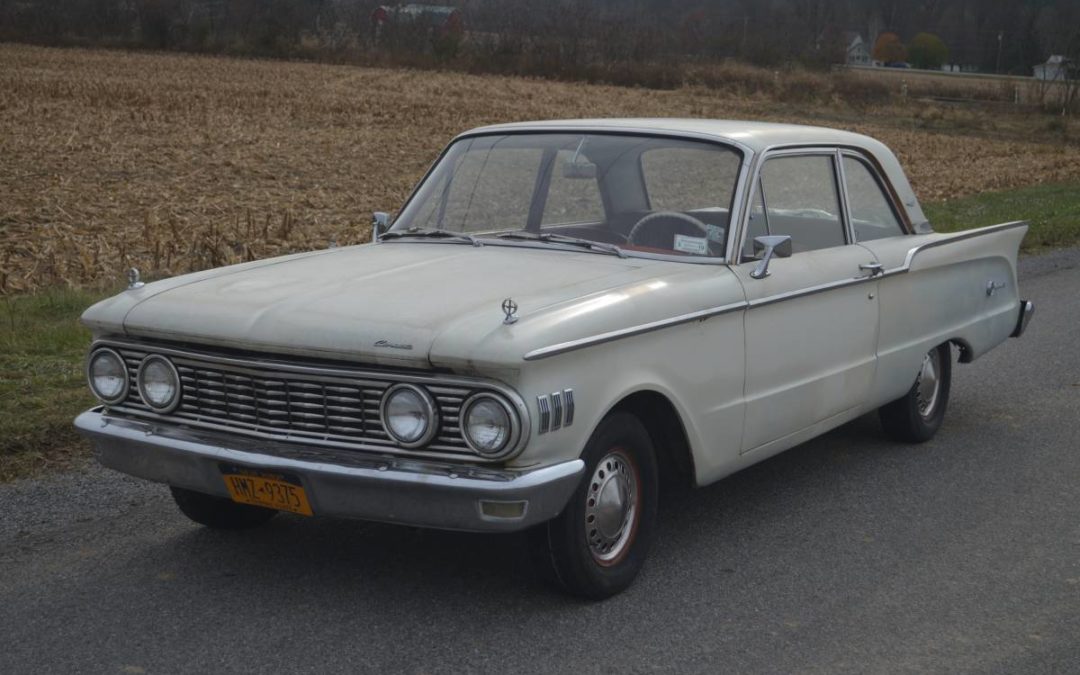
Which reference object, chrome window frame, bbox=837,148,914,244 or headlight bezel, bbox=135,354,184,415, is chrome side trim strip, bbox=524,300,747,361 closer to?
headlight bezel, bbox=135,354,184,415

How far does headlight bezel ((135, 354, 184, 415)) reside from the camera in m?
4.39

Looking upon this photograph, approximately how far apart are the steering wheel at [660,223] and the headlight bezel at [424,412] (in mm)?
1504

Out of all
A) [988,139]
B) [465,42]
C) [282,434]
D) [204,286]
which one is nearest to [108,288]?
[204,286]

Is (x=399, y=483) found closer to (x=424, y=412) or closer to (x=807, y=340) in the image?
(x=424, y=412)

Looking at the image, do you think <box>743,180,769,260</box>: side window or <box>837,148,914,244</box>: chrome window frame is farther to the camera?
<box>837,148,914,244</box>: chrome window frame

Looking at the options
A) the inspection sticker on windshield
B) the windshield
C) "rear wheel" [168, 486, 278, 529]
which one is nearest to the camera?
"rear wheel" [168, 486, 278, 529]

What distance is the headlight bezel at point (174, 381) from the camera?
4.39m

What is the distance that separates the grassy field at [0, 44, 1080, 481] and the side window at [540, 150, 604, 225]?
236cm

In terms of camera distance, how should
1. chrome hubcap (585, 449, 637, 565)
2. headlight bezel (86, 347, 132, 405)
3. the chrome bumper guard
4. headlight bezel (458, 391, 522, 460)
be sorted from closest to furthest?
1. headlight bezel (458, 391, 522, 460)
2. chrome hubcap (585, 449, 637, 565)
3. headlight bezel (86, 347, 132, 405)
4. the chrome bumper guard

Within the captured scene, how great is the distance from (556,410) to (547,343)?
206 millimetres

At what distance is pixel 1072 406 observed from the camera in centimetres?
717

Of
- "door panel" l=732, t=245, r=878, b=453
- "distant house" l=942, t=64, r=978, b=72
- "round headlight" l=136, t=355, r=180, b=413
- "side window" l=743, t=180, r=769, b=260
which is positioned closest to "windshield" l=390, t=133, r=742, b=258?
"side window" l=743, t=180, r=769, b=260

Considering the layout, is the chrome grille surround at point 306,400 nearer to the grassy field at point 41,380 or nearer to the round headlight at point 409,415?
the round headlight at point 409,415

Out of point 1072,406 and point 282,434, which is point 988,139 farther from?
point 282,434
